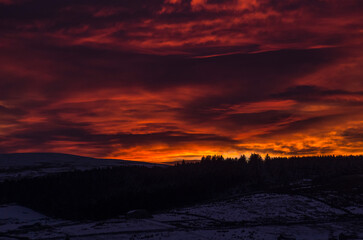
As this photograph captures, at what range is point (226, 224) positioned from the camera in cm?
9000

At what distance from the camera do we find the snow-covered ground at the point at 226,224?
7619 cm

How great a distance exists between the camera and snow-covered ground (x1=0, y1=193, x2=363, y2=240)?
250ft

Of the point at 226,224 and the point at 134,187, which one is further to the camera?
the point at 134,187

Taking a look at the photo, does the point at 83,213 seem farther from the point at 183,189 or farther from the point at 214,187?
the point at 214,187

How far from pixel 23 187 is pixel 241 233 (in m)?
108

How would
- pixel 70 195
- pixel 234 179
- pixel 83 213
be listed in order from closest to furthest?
pixel 83 213 → pixel 70 195 → pixel 234 179

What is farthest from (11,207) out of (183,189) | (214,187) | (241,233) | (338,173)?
(338,173)

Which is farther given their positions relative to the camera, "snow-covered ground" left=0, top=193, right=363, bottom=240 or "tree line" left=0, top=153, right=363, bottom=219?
"tree line" left=0, top=153, right=363, bottom=219

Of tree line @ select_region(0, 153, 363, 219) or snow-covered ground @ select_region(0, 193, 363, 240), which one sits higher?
tree line @ select_region(0, 153, 363, 219)

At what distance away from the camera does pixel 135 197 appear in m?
135

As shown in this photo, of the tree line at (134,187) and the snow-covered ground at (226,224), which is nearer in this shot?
the snow-covered ground at (226,224)

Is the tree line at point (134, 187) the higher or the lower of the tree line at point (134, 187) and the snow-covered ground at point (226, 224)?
the higher

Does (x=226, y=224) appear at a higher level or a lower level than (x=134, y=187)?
lower

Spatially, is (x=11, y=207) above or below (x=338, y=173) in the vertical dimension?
below
